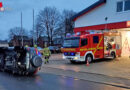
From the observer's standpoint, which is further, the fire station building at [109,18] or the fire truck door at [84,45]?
the fire station building at [109,18]

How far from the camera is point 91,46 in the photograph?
1488 centimetres

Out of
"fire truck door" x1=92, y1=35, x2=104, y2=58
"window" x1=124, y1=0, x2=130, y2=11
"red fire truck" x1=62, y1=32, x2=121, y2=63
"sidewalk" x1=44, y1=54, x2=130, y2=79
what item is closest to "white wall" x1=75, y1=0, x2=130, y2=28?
"window" x1=124, y1=0, x2=130, y2=11

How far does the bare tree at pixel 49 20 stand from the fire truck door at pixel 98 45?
3714 cm

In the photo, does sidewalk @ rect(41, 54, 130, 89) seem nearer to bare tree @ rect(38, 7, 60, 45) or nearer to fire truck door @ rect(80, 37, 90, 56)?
fire truck door @ rect(80, 37, 90, 56)

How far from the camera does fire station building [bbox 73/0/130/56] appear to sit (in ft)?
57.0

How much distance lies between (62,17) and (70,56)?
142 ft

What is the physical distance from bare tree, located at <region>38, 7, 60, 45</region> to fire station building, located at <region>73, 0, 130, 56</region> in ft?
97.8

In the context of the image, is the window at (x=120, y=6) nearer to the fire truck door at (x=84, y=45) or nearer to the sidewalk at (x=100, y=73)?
the fire truck door at (x=84, y=45)

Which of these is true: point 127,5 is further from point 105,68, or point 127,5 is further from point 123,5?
point 105,68

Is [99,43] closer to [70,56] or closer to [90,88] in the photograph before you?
[70,56]

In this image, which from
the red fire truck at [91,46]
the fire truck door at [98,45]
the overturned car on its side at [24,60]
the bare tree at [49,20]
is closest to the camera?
the overturned car on its side at [24,60]

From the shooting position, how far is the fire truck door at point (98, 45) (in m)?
15.2

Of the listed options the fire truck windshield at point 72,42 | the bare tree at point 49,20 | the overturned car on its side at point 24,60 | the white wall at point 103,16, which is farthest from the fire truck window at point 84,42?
the bare tree at point 49,20

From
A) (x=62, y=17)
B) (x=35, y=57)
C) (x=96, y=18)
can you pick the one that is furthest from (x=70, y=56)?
(x=62, y=17)
